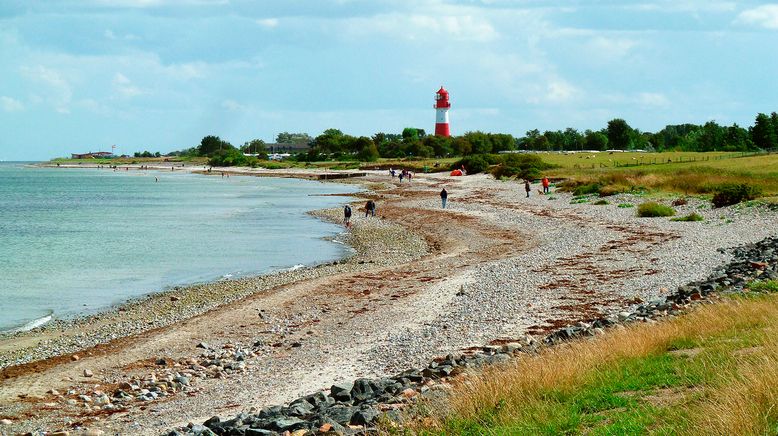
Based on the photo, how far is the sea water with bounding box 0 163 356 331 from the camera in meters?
26.8

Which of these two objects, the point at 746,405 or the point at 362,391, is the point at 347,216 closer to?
the point at 362,391

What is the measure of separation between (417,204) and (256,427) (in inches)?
2051

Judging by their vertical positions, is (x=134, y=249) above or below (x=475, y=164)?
below

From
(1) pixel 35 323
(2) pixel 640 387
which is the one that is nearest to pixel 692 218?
(1) pixel 35 323

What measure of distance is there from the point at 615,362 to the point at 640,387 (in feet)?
3.83

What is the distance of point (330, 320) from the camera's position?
19.1 metres

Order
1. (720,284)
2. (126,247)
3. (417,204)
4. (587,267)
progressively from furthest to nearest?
1. (417,204)
2. (126,247)
3. (587,267)
4. (720,284)

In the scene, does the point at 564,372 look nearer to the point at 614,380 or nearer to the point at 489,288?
the point at 614,380

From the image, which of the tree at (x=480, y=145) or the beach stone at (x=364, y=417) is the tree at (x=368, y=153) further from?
the beach stone at (x=364, y=417)

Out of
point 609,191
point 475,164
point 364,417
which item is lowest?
point 609,191

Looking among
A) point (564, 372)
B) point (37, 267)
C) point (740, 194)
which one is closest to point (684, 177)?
point (740, 194)

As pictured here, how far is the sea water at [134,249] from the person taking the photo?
26766 mm

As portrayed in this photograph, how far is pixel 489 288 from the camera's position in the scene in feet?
69.1

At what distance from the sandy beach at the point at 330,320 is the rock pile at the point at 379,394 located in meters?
1.38
